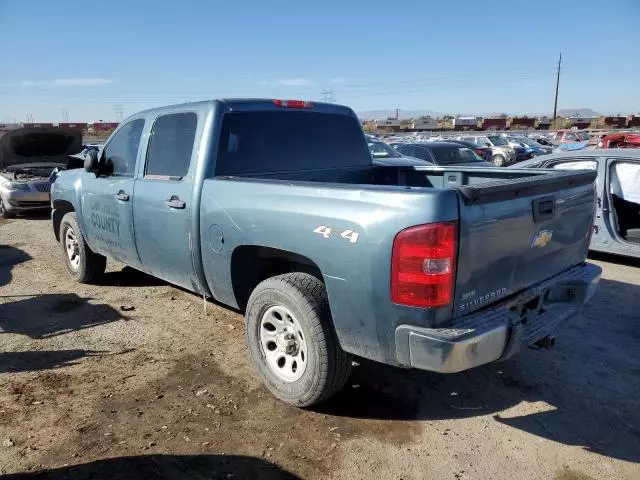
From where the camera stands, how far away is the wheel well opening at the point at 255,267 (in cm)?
342

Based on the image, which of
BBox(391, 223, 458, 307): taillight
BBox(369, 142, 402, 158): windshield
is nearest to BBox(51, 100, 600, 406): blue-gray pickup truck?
BBox(391, 223, 458, 307): taillight

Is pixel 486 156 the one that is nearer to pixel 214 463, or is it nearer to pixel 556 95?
pixel 214 463

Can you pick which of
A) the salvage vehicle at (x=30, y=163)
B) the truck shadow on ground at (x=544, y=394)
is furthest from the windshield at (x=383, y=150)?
the truck shadow on ground at (x=544, y=394)

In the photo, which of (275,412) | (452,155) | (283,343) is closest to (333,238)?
(283,343)

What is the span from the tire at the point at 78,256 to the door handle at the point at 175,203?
2.28 meters

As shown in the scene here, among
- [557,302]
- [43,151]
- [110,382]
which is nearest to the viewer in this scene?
[557,302]

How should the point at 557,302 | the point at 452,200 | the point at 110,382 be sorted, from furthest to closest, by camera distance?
the point at 110,382
the point at 557,302
the point at 452,200

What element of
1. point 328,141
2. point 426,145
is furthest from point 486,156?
point 328,141

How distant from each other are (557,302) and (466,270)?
1229 millimetres

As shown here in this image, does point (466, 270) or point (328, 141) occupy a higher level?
point (328, 141)

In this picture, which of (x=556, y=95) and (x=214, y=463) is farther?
(x=556, y=95)

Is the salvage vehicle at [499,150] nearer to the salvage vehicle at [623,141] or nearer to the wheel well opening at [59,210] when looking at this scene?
the salvage vehicle at [623,141]

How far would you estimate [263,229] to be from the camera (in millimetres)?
3266

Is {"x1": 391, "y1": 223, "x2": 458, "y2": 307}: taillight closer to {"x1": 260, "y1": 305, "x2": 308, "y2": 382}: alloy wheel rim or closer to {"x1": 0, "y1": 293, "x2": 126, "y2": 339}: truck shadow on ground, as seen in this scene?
{"x1": 260, "y1": 305, "x2": 308, "y2": 382}: alloy wheel rim
